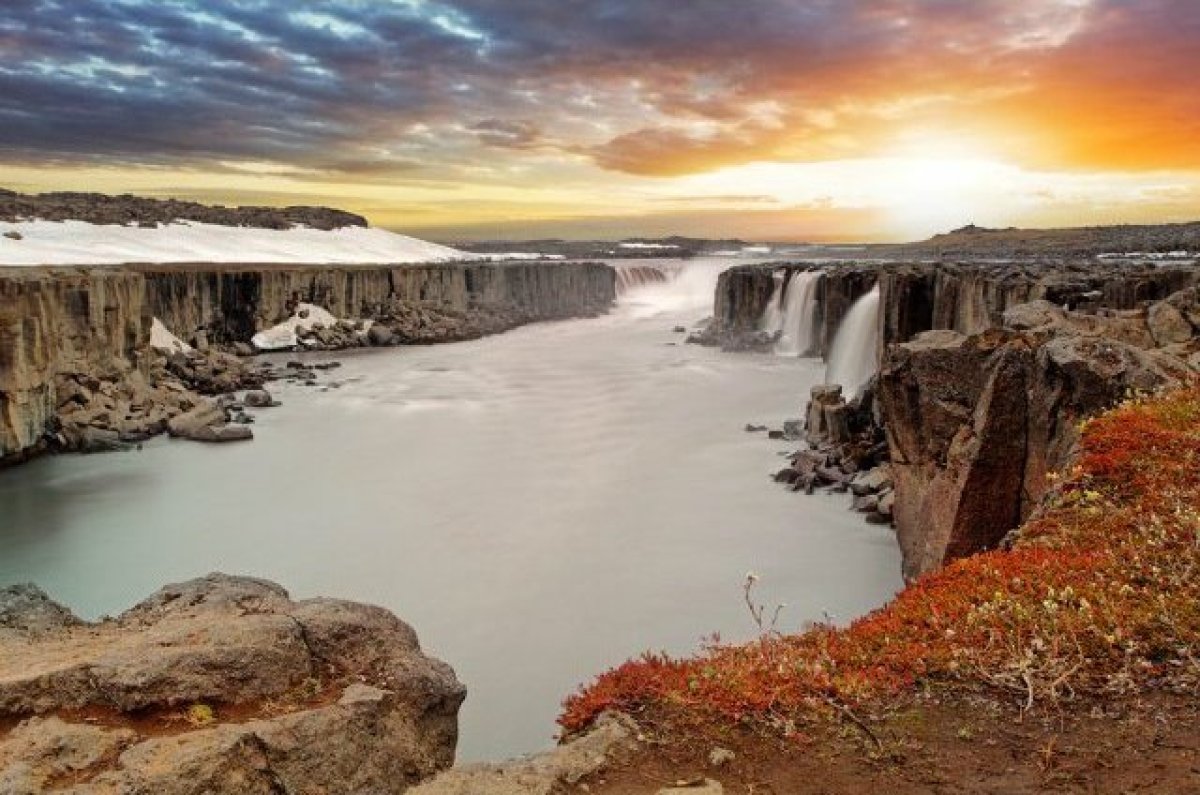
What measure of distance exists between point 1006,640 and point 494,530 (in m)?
13.8

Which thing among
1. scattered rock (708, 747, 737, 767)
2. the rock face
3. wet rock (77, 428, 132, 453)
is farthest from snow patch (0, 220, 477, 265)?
scattered rock (708, 747, 737, 767)

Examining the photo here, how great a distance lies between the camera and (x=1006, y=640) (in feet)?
22.2

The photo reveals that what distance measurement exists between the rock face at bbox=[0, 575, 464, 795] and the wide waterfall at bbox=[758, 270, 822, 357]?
44695 mm

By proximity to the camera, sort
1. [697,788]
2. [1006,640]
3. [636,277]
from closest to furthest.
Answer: [697,788] → [1006,640] → [636,277]

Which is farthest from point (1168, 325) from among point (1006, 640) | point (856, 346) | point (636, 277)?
point (636, 277)

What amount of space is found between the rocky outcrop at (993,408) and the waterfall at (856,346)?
18.2 meters

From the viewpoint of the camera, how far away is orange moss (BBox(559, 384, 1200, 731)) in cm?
629

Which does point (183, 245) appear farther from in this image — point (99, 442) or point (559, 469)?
point (559, 469)

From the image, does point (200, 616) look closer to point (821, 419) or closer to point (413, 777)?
point (413, 777)

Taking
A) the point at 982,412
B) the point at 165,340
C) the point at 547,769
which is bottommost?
the point at 165,340

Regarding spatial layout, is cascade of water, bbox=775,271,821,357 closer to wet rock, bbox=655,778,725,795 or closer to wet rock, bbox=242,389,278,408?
wet rock, bbox=242,389,278,408

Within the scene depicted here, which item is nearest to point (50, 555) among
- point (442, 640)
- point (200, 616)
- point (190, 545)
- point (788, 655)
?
point (190, 545)

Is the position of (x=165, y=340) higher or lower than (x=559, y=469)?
higher

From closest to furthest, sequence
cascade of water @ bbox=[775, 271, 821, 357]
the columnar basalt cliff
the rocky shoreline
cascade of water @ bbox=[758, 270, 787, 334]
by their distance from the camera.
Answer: the rocky shoreline, the columnar basalt cliff, cascade of water @ bbox=[775, 271, 821, 357], cascade of water @ bbox=[758, 270, 787, 334]
